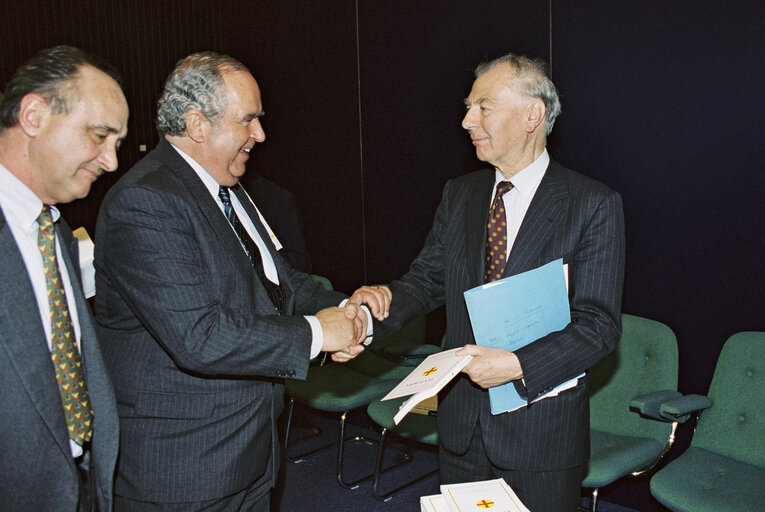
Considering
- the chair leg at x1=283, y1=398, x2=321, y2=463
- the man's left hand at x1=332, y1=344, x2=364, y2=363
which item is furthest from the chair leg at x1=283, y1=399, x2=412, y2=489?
the man's left hand at x1=332, y1=344, x2=364, y2=363

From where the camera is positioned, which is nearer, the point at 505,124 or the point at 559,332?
the point at 559,332

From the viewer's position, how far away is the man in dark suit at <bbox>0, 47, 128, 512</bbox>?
61.2 inches

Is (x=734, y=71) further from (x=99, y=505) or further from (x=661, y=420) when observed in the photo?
(x=99, y=505)

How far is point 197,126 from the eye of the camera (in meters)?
2.18

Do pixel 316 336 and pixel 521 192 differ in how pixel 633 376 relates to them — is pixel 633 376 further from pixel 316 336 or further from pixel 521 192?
pixel 316 336

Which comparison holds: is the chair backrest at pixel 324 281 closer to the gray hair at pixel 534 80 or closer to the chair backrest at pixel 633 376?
the chair backrest at pixel 633 376

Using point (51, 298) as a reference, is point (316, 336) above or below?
below

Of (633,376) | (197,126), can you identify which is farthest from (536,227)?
(633,376)

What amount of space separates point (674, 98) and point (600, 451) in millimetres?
1780

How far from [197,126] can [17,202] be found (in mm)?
643

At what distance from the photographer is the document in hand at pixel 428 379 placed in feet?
5.81

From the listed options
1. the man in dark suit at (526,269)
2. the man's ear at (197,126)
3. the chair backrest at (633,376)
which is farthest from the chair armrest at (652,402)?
the man's ear at (197,126)

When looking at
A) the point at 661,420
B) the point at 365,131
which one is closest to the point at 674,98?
the point at 661,420

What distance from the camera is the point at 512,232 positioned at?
2.29 meters
